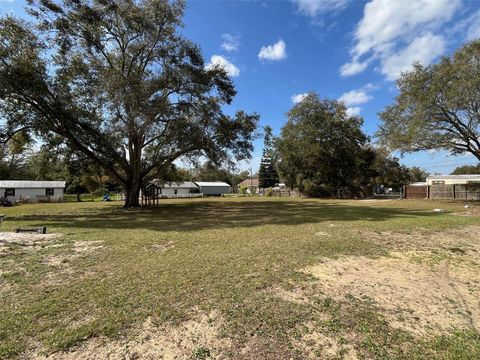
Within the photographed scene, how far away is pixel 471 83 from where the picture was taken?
17812mm

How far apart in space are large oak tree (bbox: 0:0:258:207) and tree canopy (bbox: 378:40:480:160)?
1219 cm

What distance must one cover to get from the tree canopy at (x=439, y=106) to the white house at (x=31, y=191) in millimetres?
39956

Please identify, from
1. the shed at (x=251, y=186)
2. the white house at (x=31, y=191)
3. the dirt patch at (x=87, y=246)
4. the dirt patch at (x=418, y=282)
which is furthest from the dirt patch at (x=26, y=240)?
the shed at (x=251, y=186)

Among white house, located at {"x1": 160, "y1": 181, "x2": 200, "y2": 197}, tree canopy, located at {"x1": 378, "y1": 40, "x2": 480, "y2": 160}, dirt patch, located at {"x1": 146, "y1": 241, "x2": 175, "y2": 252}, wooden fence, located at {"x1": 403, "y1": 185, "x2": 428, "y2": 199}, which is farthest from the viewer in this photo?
white house, located at {"x1": 160, "y1": 181, "x2": 200, "y2": 197}

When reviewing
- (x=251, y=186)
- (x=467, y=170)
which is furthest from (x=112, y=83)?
(x=467, y=170)

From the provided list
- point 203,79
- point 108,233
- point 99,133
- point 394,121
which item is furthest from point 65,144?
point 394,121

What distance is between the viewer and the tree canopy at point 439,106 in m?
18.5

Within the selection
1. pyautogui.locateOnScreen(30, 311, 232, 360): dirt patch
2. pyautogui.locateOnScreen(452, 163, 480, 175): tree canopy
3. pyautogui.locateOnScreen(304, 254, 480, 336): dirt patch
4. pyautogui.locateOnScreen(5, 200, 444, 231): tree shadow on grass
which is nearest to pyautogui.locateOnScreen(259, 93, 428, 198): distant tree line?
pyautogui.locateOnScreen(5, 200, 444, 231): tree shadow on grass

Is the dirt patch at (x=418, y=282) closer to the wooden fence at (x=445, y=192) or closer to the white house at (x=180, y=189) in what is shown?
the wooden fence at (x=445, y=192)

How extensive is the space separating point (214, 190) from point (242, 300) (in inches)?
2254

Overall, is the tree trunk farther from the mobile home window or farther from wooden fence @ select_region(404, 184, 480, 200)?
wooden fence @ select_region(404, 184, 480, 200)

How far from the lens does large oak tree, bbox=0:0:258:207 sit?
15.5m

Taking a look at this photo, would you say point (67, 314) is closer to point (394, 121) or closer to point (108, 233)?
point (108, 233)

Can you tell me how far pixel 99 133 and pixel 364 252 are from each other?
16.7 m
